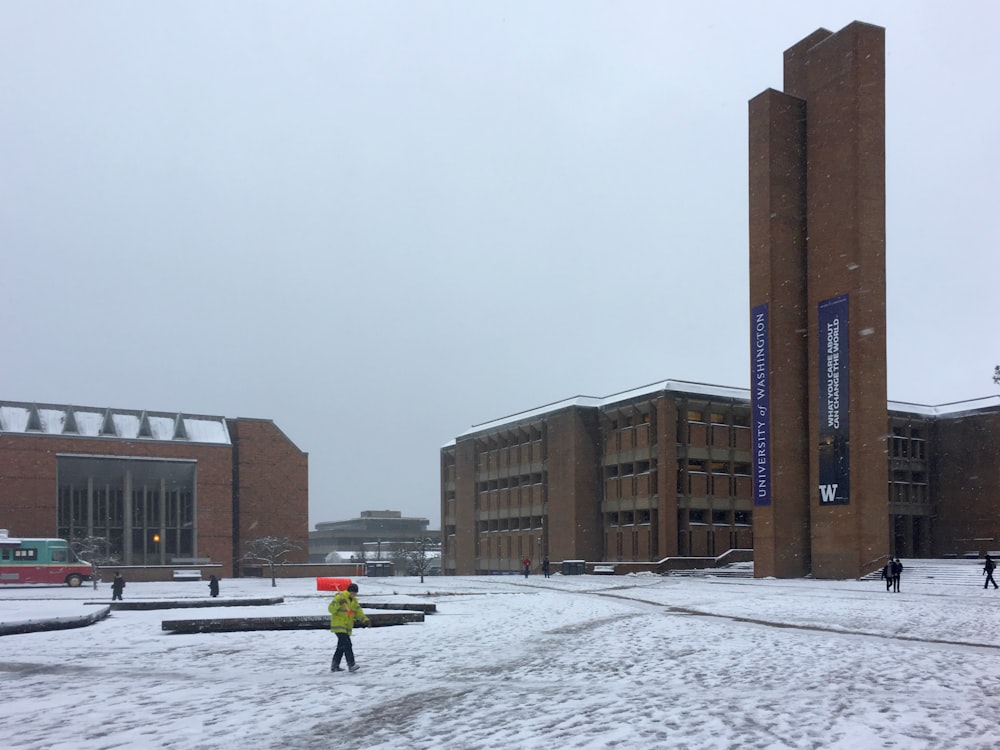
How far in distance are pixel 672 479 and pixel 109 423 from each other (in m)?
46.2

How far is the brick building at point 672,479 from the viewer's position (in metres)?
65.3

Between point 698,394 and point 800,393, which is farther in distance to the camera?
point 698,394

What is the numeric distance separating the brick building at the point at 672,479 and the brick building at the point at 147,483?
21.0m

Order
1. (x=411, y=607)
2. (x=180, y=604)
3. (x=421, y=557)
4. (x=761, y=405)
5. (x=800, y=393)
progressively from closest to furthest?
(x=411, y=607)
(x=180, y=604)
(x=800, y=393)
(x=761, y=405)
(x=421, y=557)

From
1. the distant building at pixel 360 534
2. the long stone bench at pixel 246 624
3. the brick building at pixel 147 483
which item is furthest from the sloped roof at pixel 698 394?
the distant building at pixel 360 534

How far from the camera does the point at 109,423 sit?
75.5 m

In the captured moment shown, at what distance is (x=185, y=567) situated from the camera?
68.1m

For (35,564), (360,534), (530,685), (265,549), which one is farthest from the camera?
(360,534)

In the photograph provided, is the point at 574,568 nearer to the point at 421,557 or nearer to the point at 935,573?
the point at 421,557

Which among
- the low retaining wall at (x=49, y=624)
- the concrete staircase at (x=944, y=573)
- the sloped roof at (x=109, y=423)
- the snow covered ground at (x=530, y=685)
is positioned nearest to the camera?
the snow covered ground at (x=530, y=685)

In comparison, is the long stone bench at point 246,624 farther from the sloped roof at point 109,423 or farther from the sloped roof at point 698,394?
the sloped roof at point 109,423

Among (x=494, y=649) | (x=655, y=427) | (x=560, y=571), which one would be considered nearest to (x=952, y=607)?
(x=494, y=649)

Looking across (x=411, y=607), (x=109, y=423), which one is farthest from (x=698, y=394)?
(x=109, y=423)

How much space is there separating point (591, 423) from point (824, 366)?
28.5 metres
